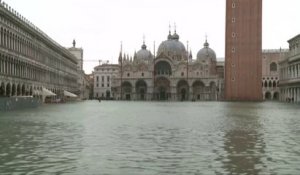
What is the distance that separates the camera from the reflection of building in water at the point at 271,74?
140 meters

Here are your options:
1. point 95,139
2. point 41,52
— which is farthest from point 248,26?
point 95,139

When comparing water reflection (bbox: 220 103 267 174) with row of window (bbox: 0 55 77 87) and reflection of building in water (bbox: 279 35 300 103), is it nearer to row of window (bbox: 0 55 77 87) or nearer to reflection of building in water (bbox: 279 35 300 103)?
row of window (bbox: 0 55 77 87)

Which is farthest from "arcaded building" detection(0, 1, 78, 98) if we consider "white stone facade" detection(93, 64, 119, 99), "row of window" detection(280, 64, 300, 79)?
"white stone facade" detection(93, 64, 119, 99)

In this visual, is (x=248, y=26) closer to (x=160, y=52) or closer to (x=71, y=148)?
(x=160, y=52)

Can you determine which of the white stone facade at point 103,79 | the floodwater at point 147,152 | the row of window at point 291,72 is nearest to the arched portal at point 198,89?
the row of window at point 291,72

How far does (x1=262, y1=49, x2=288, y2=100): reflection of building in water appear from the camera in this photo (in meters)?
140

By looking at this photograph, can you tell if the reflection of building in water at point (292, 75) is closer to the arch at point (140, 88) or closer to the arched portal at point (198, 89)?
the arched portal at point (198, 89)

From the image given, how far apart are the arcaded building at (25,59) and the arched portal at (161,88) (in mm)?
38203

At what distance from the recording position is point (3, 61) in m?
60.6

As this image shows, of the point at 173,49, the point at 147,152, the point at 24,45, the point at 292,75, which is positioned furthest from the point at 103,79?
the point at 147,152

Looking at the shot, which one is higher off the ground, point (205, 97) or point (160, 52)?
point (160, 52)

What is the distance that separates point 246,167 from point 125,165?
8.98 feet

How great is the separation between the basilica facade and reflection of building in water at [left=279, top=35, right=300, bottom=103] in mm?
28220

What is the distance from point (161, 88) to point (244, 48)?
44.7 m
